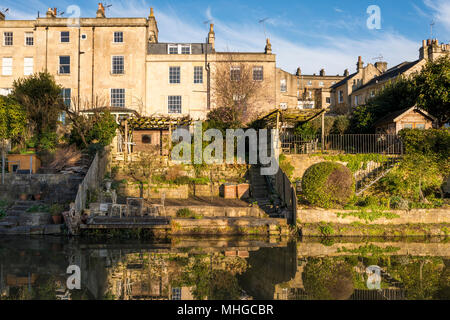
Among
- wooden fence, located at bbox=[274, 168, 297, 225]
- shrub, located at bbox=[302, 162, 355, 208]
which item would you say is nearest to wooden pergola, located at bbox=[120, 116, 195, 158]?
wooden fence, located at bbox=[274, 168, 297, 225]

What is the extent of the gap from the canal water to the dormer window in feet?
73.4

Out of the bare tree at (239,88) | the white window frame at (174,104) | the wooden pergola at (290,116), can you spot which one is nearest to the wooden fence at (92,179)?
the wooden pergola at (290,116)

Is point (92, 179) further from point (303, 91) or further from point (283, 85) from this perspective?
point (303, 91)

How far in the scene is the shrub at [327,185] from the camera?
1597cm

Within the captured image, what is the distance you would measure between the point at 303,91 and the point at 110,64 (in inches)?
1300

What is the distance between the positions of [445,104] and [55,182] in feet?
76.7

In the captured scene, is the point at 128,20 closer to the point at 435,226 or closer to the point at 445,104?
the point at 445,104

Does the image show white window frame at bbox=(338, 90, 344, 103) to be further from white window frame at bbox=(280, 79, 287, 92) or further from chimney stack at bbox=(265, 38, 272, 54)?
chimney stack at bbox=(265, 38, 272, 54)

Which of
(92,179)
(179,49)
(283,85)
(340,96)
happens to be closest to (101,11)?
(179,49)

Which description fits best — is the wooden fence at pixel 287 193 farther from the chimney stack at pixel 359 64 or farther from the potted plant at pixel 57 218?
the chimney stack at pixel 359 64

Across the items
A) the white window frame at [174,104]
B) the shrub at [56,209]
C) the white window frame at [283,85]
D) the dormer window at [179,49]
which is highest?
the dormer window at [179,49]

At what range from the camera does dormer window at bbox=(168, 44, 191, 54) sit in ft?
106

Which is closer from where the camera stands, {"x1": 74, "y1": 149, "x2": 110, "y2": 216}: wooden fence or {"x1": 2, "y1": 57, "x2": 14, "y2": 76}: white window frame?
{"x1": 74, "y1": 149, "x2": 110, "y2": 216}: wooden fence

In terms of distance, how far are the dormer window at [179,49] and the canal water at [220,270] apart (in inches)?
881
